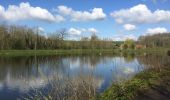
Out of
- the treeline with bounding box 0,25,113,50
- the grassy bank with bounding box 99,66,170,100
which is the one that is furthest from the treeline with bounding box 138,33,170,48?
the grassy bank with bounding box 99,66,170,100

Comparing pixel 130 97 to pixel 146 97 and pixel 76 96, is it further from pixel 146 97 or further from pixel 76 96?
pixel 76 96

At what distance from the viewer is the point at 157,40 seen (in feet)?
552

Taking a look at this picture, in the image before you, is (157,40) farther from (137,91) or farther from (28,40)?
(137,91)

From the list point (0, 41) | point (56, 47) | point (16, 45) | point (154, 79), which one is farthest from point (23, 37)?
point (154, 79)

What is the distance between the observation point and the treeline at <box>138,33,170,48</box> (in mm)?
161250

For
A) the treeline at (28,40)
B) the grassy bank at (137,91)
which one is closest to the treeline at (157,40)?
the treeline at (28,40)

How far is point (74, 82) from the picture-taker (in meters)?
13.2

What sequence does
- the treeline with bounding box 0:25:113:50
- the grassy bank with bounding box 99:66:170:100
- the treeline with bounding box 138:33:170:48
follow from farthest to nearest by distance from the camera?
the treeline with bounding box 138:33:170:48
the treeline with bounding box 0:25:113:50
the grassy bank with bounding box 99:66:170:100

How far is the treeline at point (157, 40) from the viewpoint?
161250 mm

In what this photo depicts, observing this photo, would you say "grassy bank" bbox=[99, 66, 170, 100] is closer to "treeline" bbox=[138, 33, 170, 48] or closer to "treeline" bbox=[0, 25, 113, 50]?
"treeline" bbox=[0, 25, 113, 50]

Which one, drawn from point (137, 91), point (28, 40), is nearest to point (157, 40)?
point (28, 40)

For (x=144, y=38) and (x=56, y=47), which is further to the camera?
(x=144, y=38)

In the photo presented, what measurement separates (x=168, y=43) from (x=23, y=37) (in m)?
88.6

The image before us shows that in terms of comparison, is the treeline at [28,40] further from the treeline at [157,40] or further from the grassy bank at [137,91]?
the grassy bank at [137,91]
